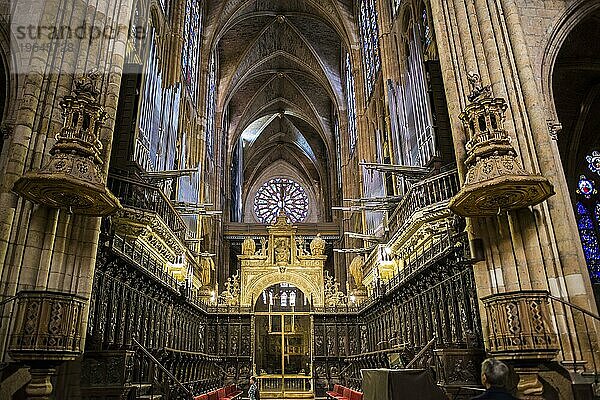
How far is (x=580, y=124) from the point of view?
1686 centimetres

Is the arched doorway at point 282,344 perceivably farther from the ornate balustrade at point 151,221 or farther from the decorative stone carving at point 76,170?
the decorative stone carving at point 76,170

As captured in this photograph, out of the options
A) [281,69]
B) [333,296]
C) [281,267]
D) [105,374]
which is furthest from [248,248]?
[105,374]

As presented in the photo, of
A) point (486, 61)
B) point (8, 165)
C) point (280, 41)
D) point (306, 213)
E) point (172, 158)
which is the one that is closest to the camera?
point (8, 165)

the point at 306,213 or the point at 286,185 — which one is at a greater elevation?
the point at 286,185

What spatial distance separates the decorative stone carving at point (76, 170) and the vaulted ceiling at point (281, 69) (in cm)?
1954

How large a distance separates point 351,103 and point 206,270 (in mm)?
13274

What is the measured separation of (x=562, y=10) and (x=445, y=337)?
787 cm

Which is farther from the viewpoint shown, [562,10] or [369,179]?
[369,179]

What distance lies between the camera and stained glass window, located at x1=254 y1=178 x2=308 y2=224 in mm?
42219

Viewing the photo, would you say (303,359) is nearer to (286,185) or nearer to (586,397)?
(586,397)

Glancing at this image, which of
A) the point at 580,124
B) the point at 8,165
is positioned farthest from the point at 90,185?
the point at 580,124

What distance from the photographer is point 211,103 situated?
29.0m

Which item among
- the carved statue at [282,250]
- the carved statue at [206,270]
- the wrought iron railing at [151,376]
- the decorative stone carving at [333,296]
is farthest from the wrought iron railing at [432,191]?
the carved statue at [206,270]

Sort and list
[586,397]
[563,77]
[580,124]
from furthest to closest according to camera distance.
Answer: [580,124], [563,77], [586,397]
